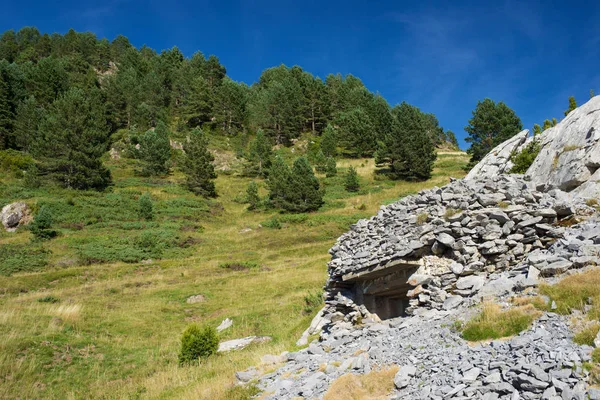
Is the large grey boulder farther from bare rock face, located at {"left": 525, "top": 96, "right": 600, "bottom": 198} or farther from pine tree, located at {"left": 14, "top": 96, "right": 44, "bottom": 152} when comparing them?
pine tree, located at {"left": 14, "top": 96, "right": 44, "bottom": 152}

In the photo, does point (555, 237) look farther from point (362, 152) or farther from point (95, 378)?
point (362, 152)

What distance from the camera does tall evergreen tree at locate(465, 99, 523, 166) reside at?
189 ft

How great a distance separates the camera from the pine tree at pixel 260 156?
238 ft

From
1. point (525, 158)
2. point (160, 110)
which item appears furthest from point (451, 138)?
point (525, 158)

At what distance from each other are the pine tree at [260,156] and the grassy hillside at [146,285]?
1418 cm

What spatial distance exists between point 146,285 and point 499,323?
87.7 ft

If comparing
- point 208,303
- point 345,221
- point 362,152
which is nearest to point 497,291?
point 208,303

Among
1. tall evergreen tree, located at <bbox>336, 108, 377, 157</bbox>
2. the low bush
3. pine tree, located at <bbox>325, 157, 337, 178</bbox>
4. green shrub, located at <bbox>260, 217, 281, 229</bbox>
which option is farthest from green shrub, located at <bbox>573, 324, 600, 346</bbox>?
tall evergreen tree, located at <bbox>336, 108, 377, 157</bbox>

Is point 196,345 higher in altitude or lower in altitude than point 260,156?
lower

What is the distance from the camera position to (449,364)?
6621 mm

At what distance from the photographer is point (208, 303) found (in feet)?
83.8

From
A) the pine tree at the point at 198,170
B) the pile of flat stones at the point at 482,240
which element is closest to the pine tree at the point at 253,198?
the pine tree at the point at 198,170

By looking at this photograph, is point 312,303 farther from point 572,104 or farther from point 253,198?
point 253,198

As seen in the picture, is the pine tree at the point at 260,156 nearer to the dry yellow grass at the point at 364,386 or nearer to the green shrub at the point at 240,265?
the green shrub at the point at 240,265
